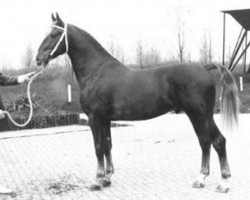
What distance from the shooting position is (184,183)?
5941mm

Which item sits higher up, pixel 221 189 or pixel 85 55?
pixel 85 55

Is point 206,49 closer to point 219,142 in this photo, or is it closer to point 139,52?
point 139,52

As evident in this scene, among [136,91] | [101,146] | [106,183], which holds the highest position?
[136,91]

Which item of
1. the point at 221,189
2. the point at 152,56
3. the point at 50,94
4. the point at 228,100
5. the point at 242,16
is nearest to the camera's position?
the point at 221,189

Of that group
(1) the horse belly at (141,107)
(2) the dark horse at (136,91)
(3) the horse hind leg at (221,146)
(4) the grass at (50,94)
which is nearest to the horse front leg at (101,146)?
(2) the dark horse at (136,91)

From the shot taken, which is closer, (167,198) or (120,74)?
(167,198)

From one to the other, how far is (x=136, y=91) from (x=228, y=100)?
125 cm

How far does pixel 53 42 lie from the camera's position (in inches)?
230

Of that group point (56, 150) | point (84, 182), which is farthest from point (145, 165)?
point (56, 150)

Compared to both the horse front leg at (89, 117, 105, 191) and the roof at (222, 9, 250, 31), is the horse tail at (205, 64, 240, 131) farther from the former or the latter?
the roof at (222, 9, 250, 31)

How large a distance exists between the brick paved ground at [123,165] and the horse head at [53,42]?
179 cm

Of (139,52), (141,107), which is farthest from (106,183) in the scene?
(139,52)

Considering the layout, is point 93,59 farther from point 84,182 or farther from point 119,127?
point 119,127

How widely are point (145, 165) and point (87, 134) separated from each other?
4622 millimetres
